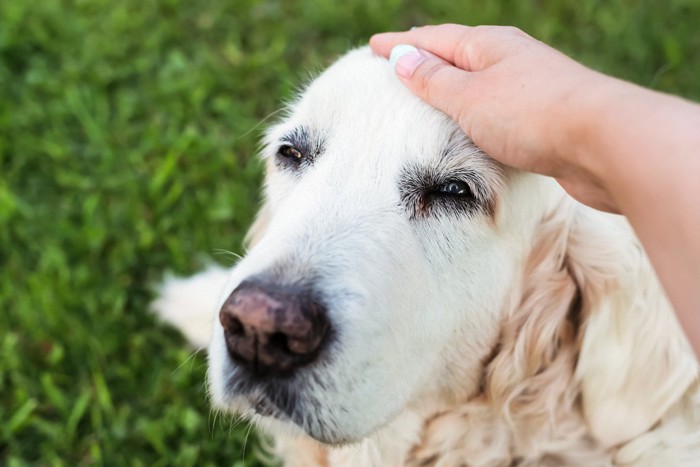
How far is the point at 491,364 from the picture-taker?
107 inches

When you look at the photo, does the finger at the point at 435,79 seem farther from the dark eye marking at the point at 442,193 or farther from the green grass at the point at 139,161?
the green grass at the point at 139,161

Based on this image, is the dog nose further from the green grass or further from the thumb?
the green grass

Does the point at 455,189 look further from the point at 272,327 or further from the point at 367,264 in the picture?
the point at 272,327

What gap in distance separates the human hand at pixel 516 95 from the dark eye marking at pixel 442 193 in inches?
7.0

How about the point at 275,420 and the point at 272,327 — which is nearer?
the point at 272,327

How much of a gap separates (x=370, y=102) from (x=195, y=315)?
1.88m

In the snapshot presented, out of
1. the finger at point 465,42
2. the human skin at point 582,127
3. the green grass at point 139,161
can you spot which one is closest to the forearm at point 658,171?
the human skin at point 582,127

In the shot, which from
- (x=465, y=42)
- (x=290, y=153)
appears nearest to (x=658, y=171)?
(x=465, y=42)

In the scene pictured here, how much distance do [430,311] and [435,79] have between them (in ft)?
2.51

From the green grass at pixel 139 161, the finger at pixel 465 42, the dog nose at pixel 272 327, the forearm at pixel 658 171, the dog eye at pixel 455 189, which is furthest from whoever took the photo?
the green grass at pixel 139 161

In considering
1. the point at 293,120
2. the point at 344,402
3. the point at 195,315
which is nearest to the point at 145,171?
the point at 195,315

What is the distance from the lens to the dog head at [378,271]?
2076mm

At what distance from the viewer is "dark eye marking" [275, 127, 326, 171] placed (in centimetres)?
264

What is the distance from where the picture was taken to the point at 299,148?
2705 mm
